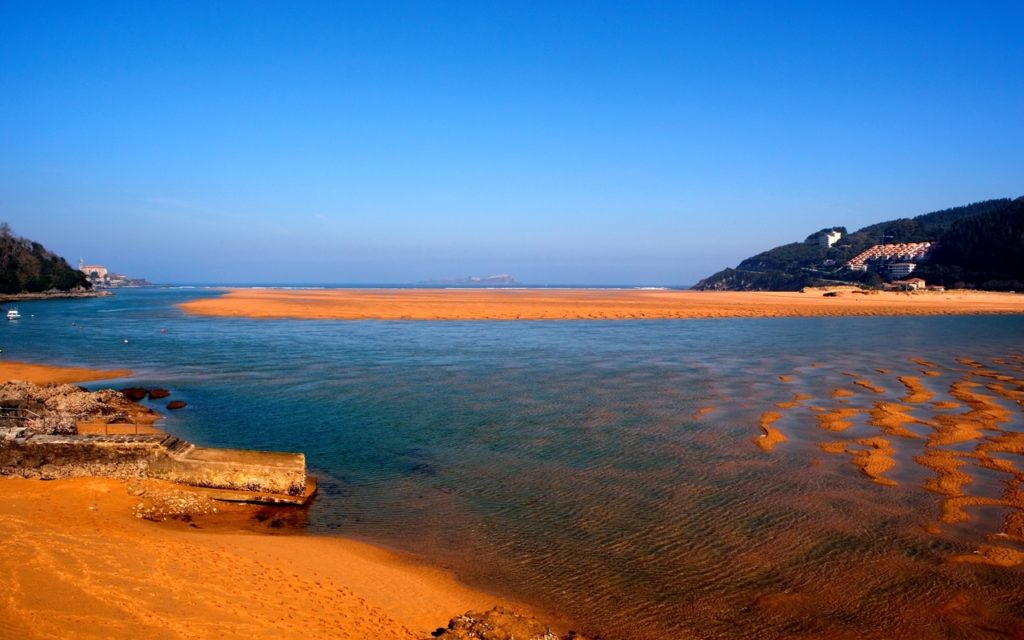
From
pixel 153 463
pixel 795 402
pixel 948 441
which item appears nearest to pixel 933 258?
pixel 795 402

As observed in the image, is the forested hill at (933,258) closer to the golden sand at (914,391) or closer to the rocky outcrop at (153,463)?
the golden sand at (914,391)

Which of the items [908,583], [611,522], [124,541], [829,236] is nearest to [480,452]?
[611,522]

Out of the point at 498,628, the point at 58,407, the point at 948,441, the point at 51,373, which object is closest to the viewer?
the point at 498,628

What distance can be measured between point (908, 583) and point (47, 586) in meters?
9.48

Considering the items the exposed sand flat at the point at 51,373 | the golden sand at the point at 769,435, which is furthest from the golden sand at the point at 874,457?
the exposed sand flat at the point at 51,373

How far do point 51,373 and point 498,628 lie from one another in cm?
2324

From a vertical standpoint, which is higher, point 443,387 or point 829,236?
point 829,236

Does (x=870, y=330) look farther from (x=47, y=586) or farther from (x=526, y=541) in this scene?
(x=47, y=586)

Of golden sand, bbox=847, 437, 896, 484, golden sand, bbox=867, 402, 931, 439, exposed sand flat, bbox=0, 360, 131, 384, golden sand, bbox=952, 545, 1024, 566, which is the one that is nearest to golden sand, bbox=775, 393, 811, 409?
golden sand, bbox=867, 402, 931, 439

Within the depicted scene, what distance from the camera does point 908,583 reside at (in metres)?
7.37

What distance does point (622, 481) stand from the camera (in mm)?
11078

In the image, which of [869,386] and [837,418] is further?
[869,386]

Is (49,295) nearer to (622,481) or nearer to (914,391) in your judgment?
(622,481)

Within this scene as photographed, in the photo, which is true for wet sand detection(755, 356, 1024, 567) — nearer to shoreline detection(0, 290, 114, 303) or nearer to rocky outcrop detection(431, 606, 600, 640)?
rocky outcrop detection(431, 606, 600, 640)
